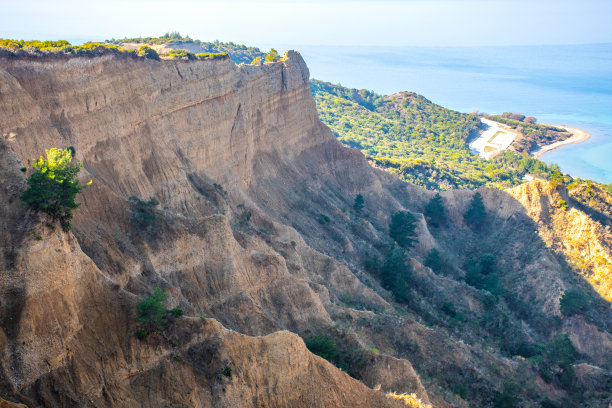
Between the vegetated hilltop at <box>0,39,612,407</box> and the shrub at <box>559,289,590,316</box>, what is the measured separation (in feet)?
0.37

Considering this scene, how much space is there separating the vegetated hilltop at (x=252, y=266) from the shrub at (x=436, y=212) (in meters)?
0.19

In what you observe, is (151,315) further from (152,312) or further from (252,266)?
(252,266)

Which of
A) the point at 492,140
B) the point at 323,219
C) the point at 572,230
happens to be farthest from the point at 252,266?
the point at 492,140

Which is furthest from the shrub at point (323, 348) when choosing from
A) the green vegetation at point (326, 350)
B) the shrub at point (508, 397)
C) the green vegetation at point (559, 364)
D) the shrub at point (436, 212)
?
the shrub at point (436, 212)

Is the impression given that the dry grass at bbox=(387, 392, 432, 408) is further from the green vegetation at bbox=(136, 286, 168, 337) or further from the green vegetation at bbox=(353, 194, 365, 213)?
the green vegetation at bbox=(353, 194, 365, 213)

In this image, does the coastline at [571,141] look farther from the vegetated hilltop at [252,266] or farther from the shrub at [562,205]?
the vegetated hilltop at [252,266]

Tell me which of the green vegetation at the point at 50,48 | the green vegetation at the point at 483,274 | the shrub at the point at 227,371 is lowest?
the green vegetation at the point at 483,274

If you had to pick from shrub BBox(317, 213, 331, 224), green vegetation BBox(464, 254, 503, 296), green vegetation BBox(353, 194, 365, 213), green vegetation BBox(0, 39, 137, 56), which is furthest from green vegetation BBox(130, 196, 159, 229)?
green vegetation BBox(464, 254, 503, 296)

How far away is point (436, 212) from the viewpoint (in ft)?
214

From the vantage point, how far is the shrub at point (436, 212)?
6519 centimetres

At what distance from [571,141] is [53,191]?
148483 millimetres

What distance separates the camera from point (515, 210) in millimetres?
62250

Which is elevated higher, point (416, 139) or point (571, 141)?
point (416, 139)

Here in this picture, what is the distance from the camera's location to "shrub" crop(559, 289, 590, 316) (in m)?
47.1
